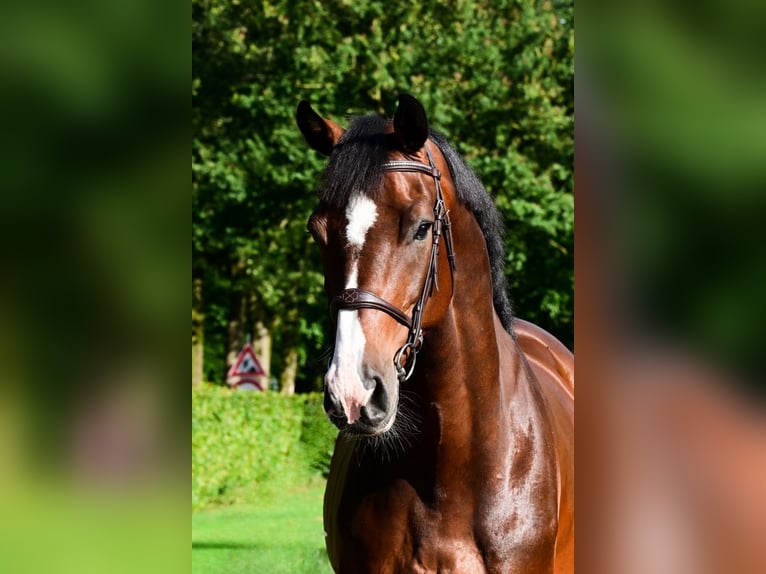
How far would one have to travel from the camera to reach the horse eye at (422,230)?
3.11m

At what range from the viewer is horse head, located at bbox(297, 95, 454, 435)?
2.83m

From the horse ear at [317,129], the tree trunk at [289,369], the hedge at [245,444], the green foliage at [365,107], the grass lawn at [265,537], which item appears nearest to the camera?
the horse ear at [317,129]

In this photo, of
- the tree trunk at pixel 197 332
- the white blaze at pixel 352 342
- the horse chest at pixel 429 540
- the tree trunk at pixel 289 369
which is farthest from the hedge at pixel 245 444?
the white blaze at pixel 352 342

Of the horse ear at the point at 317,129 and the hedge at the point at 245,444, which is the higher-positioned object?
the horse ear at the point at 317,129

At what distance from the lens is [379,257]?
2986 millimetres

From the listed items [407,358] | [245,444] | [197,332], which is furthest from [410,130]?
[197,332]

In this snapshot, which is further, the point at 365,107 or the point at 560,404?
the point at 365,107

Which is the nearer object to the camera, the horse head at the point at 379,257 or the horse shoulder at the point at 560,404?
the horse head at the point at 379,257

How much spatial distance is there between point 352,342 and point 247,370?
47.6ft

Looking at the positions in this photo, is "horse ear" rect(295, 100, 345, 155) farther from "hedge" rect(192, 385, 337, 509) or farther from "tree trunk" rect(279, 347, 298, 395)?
"tree trunk" rect(279, 347, 298, 395)

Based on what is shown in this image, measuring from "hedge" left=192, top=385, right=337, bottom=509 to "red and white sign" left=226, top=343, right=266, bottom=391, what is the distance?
0.92 metres

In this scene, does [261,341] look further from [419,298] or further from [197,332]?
[419,298]

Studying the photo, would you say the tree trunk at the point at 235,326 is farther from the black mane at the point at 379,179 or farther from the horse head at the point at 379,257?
the horse head at the point at 379,257
